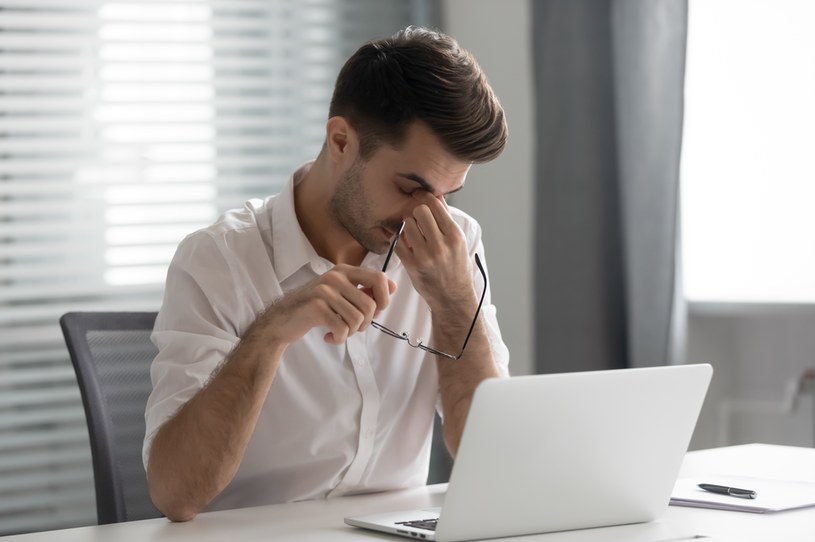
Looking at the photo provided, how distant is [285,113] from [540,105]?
0.73 metres

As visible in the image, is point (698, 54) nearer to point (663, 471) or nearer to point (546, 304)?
point (546, 304)

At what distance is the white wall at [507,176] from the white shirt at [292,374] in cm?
138

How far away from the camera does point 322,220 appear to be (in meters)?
1.77

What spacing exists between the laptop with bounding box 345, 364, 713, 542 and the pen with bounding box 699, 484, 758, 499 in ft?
0.52

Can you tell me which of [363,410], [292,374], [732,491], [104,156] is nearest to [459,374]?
[363,410]

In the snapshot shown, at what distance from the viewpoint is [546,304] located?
9.50 feet

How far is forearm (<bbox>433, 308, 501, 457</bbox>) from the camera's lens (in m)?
1.70

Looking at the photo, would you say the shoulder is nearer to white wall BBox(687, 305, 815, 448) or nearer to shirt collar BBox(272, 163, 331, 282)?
shirt collar BBox(272, 163, 331, 282)

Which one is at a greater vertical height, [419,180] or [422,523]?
[419,180]

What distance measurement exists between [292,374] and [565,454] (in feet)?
2.04

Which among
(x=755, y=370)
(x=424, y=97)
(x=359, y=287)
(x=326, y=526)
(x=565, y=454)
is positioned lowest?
(x=755, y=370)

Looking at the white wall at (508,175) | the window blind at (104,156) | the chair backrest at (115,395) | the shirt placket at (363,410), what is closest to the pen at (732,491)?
the shirt placket at (363,410)

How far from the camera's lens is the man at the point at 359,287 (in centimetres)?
158

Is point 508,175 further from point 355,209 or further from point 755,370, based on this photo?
point 355,209
